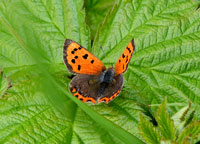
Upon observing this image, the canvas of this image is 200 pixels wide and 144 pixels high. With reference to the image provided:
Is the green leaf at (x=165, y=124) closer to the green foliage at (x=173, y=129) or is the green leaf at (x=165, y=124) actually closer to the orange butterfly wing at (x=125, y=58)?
the green foliage at (x=173, y=129)

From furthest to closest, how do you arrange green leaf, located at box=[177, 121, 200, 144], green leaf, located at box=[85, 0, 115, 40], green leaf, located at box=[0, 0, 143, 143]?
green leaf, located at box=[85, 0, 115, 40], green leaf, located at box=[0, 0, 143, 143], green leaf, located at box=[177, 121, 200, 144]

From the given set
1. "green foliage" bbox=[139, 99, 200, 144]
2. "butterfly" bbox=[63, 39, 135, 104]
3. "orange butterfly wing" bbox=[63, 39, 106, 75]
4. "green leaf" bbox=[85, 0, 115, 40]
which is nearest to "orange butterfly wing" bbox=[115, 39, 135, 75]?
"butterfly" bbox=[63, 39, 135, 104]

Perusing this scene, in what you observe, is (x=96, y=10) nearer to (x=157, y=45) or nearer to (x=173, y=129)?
(x=157, y=45)

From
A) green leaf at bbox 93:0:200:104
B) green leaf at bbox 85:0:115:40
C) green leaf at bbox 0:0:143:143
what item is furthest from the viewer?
green leaf at bbox 85:0:115:40

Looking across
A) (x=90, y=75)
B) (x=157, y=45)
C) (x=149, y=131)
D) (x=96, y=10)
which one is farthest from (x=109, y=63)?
(x=96, y=10)

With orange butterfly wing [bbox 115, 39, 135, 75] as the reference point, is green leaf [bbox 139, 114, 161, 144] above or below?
below

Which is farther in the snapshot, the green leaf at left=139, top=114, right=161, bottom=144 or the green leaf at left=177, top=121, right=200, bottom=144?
the green leaf at left=139, top=114, right=161, bottom=144

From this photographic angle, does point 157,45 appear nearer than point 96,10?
Yes

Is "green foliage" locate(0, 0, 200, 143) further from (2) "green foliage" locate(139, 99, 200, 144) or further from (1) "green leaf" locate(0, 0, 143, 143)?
(2) "green foliage" locate(139, 99, 200, 144)
